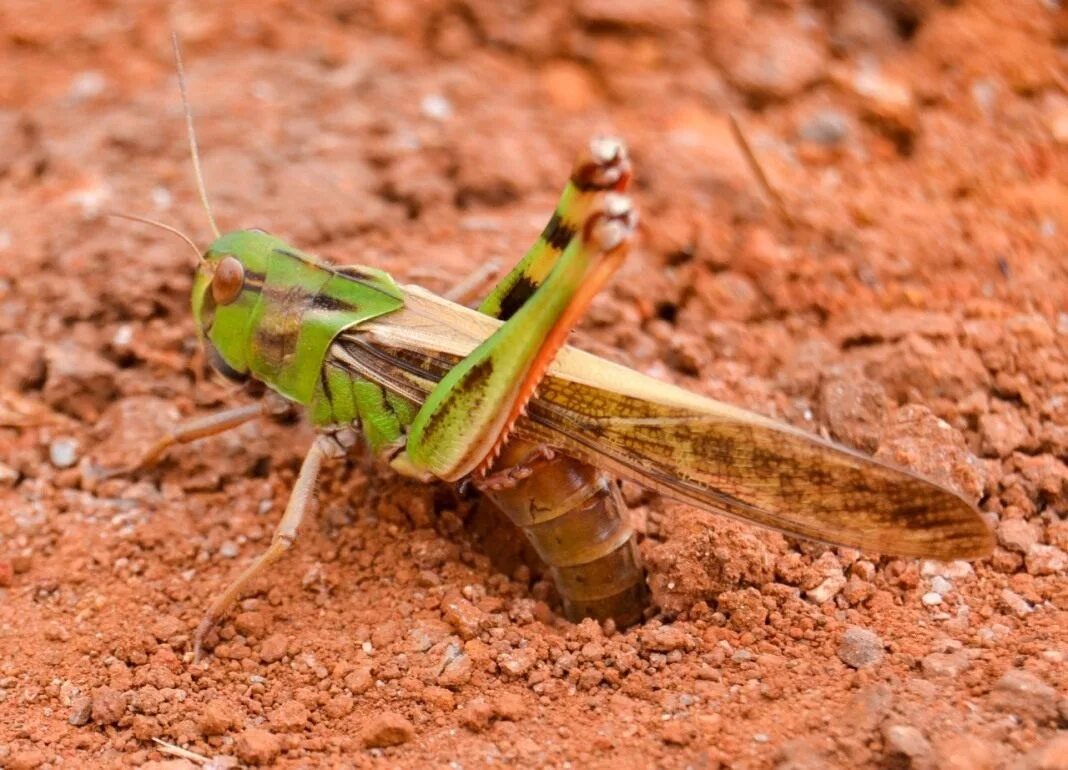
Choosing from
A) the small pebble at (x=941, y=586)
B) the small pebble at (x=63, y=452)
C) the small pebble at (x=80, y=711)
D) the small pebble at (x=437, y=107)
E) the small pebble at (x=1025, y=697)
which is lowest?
the small pebble at (x=63, y=452)

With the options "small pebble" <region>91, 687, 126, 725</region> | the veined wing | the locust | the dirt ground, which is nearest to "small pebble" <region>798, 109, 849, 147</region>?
the dirt ground

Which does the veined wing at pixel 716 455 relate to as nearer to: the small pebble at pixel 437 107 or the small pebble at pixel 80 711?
the small pebble at pixel 80 711

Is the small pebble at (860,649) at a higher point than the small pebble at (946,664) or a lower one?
lower

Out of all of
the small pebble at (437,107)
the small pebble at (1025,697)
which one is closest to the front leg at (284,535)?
the small pebble at (1025,697)

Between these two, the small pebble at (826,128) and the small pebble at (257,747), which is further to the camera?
the small pebble at (826,128)

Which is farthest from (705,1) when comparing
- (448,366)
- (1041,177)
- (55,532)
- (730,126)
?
(55,532)

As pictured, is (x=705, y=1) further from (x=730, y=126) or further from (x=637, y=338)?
(x=637, y=338)

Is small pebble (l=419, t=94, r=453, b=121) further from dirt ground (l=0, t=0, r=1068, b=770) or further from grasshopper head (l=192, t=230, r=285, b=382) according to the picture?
grasshopper head (l=192, t=230, r=285, b=382)
